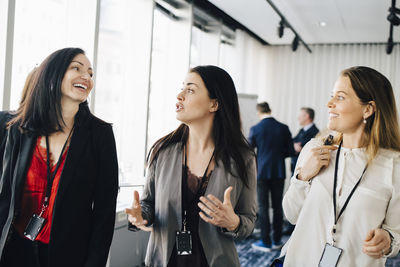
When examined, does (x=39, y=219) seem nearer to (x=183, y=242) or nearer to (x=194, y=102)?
(x=183, y=242)

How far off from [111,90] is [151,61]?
0.63m

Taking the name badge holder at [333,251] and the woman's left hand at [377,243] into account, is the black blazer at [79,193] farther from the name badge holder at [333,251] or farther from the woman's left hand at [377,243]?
the woman's left hand at [377,243]

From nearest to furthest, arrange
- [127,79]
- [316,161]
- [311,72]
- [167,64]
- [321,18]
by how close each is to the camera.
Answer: [316,161] < [127,79] < [167,64] < [321,18] < [311,72]

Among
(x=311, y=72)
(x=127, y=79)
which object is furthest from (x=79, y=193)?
(x=311, y=72)

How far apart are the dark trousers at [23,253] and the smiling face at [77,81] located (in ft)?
1.94

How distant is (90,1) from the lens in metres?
3.19

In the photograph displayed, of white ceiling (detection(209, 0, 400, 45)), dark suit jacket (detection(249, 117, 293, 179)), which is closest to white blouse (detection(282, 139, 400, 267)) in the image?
dark suit jacket (detection(249, 117, 293, 179))

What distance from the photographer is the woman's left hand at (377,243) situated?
1377mm

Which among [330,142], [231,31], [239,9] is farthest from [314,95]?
[330,142]

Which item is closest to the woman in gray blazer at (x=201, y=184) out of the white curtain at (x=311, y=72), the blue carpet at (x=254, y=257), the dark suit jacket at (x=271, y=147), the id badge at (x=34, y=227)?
the id badge at (x=34, y=227)

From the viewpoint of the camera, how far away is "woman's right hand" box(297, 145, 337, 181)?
159 centimetres

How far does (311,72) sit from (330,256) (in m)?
6.46

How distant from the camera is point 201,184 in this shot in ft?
5.15

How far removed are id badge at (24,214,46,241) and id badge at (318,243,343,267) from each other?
1.08 meters
